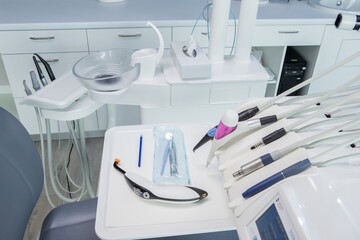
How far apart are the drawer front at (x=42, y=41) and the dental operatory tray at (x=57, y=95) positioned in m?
0.74

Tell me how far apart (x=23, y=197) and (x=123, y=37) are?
1224 mm

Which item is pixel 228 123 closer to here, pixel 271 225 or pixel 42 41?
pixel 271 225

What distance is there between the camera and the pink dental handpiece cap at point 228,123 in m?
0.76

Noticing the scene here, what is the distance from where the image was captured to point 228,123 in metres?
0.76

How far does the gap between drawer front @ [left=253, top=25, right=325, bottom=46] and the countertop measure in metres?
0.04

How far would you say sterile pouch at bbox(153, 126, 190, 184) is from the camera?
851mm

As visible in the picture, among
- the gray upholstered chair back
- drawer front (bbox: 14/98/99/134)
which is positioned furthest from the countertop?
the gray upholstered chair back

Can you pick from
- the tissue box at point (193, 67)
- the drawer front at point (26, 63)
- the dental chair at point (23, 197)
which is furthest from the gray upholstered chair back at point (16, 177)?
the drawer front at point (26, 63)

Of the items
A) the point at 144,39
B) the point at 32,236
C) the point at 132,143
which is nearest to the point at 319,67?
the point at 144,39

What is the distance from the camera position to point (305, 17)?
2051mm

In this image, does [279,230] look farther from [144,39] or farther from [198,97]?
[144,39]

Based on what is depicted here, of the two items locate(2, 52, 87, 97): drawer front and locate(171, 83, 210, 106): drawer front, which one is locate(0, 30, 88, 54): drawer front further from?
locate(171, 83, 210, 106): drawer front

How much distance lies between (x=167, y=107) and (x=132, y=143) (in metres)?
0.18

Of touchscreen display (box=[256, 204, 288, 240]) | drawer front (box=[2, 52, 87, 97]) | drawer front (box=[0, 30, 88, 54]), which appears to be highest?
touchscreen display (box=[256, 204, 288, 240])
